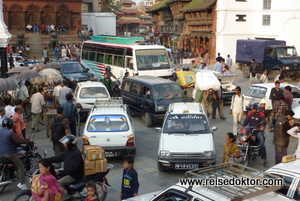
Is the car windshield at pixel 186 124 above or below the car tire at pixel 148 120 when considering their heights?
above

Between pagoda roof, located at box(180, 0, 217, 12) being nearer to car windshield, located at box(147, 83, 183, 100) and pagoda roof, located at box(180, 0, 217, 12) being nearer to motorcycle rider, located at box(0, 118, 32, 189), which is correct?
car windshield, located at box(147, 83, 183, 100)

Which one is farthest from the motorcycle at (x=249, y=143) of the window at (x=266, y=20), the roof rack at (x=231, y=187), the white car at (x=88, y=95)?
the window at (x=266, y=20)

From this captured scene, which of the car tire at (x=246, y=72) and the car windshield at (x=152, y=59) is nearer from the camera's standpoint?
the car windshield at (x=152, y=59)

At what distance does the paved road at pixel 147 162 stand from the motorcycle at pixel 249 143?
55 centimetres

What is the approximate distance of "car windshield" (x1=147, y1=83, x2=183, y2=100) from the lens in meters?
16.5

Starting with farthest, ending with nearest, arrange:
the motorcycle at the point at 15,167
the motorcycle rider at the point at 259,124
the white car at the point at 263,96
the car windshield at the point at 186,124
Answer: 1. the white car at the point at 263,96
2. the car windshield at the point at 186,124
3. the motorcycle rider at the point at 259,124
4. the motorcycle at the point at 15,167

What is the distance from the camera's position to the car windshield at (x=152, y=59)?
23.6 meters

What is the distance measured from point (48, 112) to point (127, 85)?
4.35 metres

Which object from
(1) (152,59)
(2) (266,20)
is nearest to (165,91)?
(1) (152,59)

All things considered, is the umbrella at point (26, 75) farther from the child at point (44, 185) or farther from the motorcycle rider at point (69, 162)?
the child at point (44, 185)

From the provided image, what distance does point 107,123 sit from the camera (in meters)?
12.2

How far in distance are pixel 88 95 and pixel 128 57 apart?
7305 millimetres

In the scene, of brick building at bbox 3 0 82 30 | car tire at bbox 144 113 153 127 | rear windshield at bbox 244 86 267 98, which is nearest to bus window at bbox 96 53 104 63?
car tire at bbox 144 113 153 127

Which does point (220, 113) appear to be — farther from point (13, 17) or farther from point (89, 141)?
point (13, 17)
